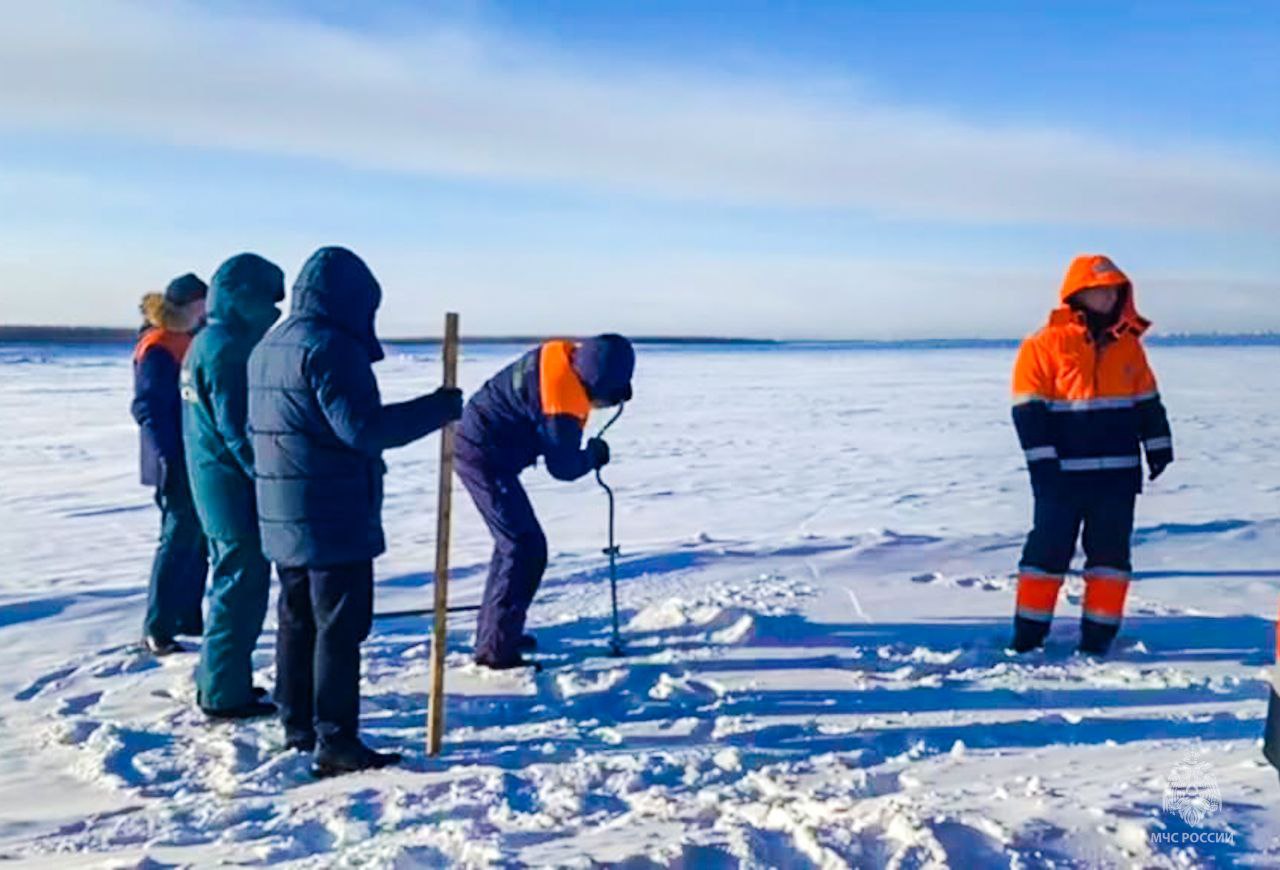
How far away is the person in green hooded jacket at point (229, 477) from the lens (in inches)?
167

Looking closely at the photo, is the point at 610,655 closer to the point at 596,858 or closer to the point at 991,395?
the point at 596,858

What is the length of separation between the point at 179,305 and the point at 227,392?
1510 mm

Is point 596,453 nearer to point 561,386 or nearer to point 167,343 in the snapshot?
point 561,386

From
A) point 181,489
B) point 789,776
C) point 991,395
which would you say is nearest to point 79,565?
point 181,489

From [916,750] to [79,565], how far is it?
5727 millimetres

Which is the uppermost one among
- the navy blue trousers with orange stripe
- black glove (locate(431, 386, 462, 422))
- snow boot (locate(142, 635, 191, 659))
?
black glove (locate(431, 386, 462, 422))

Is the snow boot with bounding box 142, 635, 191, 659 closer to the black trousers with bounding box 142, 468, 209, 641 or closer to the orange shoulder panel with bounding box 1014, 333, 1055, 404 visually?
A: the black trousers with bounding box 142, 468, 209, 641

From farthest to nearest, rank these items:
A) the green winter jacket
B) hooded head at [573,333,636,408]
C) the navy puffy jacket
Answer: hooded head at [573,333,636,408] → the green winter jacket → the navy puffy jacket

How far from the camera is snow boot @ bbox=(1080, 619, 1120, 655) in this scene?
504cm

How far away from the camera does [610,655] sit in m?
5.15

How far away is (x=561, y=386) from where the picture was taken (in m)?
4.78

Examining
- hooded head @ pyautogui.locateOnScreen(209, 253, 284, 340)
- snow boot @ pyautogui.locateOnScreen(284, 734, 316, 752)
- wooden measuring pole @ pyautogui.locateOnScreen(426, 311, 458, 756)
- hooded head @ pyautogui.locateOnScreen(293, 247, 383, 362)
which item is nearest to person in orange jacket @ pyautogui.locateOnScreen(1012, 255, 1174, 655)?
wooden measuring pole @ pyautogui.locateOnScreen(426, 311, 458, 756)

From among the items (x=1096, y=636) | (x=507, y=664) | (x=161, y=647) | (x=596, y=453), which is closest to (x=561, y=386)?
(x=596, y=453)

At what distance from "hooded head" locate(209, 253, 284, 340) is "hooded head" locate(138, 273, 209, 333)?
129cm
